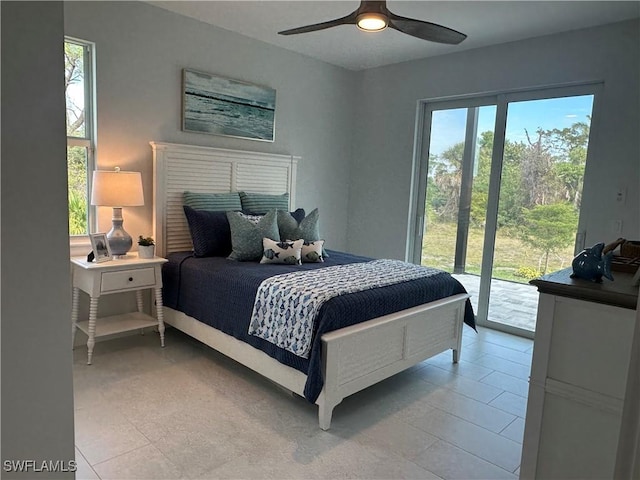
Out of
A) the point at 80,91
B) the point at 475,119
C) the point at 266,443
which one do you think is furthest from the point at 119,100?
the point at 475,119

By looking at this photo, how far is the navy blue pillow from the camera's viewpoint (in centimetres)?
345

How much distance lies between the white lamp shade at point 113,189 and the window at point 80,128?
28 centimetres

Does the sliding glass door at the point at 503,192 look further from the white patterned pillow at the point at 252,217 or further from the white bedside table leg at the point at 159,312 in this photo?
the white bedside table leg at the point at 159,312

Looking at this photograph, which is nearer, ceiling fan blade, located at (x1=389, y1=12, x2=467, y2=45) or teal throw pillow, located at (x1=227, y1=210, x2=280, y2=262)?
ceiling fan blade, located at (x1=389, y1=12, x2=467, y2=45)

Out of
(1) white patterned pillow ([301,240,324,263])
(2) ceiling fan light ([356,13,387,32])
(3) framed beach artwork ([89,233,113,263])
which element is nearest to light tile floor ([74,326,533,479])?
(3) framed beach artwork ([89,233,113,263])

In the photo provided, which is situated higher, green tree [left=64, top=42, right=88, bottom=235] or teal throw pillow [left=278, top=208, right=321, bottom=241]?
green tree [left=64, top=42, right=88, bottom=235]

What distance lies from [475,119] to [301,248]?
2.26m

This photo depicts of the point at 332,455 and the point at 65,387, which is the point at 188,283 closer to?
the point at 332,455

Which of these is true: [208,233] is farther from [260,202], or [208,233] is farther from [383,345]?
[383,345]

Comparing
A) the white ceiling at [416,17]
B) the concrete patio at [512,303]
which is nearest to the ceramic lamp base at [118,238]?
the white ceiling at [416,17]

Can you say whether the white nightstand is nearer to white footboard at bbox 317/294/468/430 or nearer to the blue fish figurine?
white footboard at bbox 317/294/468/430

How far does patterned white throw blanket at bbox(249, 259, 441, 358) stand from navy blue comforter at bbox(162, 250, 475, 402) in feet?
0.16

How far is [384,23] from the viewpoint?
2.43m

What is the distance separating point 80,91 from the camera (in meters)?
3.26
